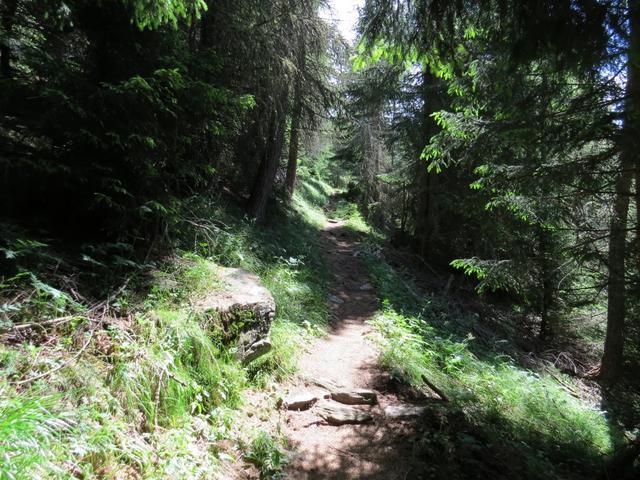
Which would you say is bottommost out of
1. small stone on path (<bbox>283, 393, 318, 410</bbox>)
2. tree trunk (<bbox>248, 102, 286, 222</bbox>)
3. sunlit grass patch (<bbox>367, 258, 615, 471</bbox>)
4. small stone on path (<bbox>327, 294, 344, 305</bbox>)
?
small stone on path (<bbox>283, 393, 318, 410</bbox>)

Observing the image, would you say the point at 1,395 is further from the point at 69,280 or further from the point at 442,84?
the point at 442,84

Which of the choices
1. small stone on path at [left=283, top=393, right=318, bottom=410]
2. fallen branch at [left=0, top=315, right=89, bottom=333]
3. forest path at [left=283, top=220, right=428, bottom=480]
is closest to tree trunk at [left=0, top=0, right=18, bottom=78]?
fallen branch at [left=0, top=315, right=89, bottom=333]

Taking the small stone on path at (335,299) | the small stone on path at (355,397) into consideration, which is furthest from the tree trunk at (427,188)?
the small stone on path at (355,397)

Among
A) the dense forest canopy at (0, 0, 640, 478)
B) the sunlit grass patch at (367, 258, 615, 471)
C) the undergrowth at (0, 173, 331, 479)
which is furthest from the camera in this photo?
the sunlit grass patch at (367, 258, 615, 471)

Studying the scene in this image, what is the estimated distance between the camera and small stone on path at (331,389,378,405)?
15.5 feet

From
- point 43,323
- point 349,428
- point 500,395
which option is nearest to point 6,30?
point 43,323

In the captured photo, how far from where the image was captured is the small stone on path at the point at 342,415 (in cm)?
432

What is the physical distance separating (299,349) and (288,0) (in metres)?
8.36

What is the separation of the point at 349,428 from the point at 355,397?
518 mm

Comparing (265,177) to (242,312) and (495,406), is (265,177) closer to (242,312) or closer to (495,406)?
(242,312)

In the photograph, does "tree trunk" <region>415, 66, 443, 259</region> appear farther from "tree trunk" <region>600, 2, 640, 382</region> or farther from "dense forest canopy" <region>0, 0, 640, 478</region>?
"tree trunk" <region>600, 2, 640, 382</region>

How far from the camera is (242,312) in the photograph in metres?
4.68

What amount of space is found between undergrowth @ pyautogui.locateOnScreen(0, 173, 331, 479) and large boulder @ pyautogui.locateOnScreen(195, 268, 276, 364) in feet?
0.51

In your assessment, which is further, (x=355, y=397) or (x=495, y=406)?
(x=495, y=406)
